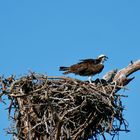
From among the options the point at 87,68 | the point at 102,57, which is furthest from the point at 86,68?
the point at 102,57

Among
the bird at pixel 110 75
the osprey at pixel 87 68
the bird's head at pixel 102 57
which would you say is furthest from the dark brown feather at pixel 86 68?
the bird at pixel 110 75

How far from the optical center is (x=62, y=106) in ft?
32.4

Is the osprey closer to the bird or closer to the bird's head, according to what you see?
the bird's head

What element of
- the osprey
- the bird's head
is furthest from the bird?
the bird's head

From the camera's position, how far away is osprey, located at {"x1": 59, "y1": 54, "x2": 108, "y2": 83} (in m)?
12.0

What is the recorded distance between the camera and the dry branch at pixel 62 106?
9.52 m

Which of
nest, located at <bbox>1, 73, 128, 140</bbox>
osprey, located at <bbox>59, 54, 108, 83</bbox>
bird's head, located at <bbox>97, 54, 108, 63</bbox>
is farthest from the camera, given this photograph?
bird's head, located at <bbox>97, 54, 108, 63</bbox>

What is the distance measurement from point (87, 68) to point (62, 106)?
2.38 m

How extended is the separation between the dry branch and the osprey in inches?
50.5

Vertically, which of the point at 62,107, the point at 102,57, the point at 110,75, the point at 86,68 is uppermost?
the point at 102,57

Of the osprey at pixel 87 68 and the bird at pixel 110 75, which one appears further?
the osprey at pixel 87 68

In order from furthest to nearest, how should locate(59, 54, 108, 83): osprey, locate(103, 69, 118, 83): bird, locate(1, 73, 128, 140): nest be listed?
1. locate(59, 54, 108, 83): osprey
2. locate(103, 69, 118, 83): bird
3. locate(1, 73, 128, 140): nest

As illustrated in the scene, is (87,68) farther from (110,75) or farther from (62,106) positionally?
(62,106)

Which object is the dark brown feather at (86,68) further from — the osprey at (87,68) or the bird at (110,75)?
the bird at (110,75)
